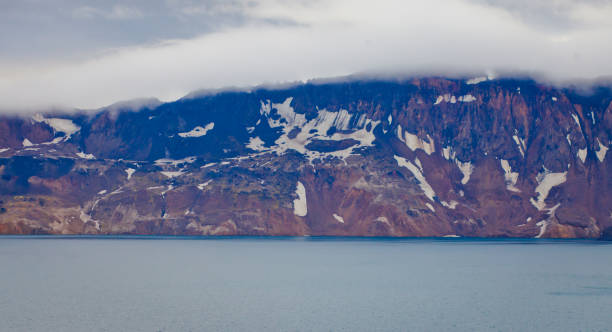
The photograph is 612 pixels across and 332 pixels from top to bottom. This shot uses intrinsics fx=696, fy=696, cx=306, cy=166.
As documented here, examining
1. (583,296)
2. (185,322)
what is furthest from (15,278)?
(583,296)

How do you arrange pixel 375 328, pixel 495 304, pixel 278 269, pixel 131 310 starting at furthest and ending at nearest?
pixel 278 269, pixel 495 304, pixel 131 310, pixel 375 328

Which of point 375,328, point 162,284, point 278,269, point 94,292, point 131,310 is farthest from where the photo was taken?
point 278,269

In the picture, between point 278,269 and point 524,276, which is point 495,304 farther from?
point 278,269

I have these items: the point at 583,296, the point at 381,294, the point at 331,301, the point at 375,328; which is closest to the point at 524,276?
the point at 583,296

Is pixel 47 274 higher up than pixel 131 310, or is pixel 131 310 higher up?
pixel 131 310

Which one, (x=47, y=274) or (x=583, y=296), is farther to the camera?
(x=47, y=274)

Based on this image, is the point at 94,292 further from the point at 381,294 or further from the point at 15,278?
the point at 381,294
